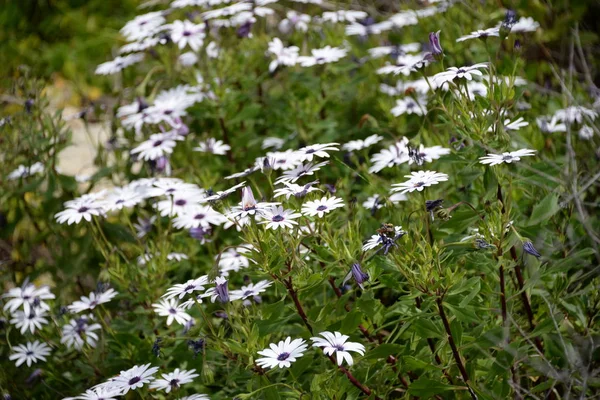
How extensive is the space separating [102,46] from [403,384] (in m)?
4.93

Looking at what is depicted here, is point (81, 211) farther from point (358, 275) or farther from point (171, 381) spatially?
point (358, 275)

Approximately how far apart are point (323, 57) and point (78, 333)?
1.47m

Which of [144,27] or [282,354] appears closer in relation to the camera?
[282,354]

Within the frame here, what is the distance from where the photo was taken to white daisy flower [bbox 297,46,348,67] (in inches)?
123

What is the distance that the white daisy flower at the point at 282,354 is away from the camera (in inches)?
70.2

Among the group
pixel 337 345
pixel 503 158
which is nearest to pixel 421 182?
pixel 503 158

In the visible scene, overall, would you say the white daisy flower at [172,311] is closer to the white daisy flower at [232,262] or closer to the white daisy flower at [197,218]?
the white daisy flower at [232,262]

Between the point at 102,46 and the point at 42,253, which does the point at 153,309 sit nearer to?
the point at 42,253

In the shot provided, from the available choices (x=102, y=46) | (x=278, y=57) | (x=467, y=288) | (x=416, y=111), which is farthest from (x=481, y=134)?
(x=102, y=46)

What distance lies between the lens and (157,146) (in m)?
2.86

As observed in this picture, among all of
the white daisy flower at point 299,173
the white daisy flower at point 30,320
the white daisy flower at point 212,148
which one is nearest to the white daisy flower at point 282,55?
the white daisy flower at point 212,148

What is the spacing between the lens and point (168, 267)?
8.32ft

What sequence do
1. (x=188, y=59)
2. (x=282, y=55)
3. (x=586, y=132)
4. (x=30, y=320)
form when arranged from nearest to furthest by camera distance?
(x=30, y=320) → (x=586, y=132) → (x=282, y=55) → (x=188, y=59)

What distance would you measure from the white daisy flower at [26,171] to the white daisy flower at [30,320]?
0.70 m
